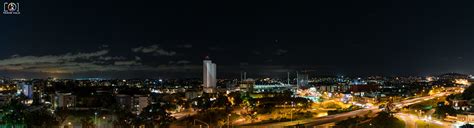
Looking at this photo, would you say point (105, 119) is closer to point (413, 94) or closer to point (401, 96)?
point (401, 96)

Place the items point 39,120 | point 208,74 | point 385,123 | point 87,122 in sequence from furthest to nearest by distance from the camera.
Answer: point 208,74 < point 385,123 < point 87,122 < point 39,120

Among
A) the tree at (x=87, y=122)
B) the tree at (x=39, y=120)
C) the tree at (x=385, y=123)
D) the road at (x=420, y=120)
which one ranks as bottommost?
the road at (x=420, y=120)

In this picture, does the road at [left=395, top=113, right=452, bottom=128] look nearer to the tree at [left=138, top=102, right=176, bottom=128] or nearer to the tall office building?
the tree at [left=138, top=102, right=176, bottom=128]

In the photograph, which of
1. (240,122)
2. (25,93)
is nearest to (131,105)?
(240,122)

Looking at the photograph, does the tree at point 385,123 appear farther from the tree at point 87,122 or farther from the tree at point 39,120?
the tree at point 39,120

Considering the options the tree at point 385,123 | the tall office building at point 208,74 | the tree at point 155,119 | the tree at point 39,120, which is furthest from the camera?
the tall office building at point 208,74

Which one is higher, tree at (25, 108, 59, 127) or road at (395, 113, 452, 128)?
tree at (25, 108, 59, 127)

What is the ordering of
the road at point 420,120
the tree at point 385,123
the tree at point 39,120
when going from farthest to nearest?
1. the road at point 420,120
2. the tree at point 385,123
3. the tree at point 39,120

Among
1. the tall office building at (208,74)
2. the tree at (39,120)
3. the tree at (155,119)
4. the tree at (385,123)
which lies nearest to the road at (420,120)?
the tree at (385,123)

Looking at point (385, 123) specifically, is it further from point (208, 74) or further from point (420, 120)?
point (208, 74)

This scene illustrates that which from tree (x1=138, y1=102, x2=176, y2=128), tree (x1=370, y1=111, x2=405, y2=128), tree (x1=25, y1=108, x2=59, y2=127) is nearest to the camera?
tree (x1=25, y1=108, x2=59, y2=127)

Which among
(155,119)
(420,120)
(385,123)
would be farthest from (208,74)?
(155,119)

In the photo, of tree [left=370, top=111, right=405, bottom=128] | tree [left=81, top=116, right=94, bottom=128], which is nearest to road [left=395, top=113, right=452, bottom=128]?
Result: tree [left=370, top=111, right=405, bottom=128]
